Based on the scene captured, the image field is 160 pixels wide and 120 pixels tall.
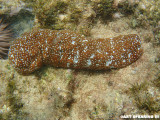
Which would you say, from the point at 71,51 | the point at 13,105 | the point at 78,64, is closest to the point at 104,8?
the point at 71,51

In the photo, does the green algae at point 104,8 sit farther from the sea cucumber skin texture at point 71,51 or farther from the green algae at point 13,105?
the green algae at point 13,105

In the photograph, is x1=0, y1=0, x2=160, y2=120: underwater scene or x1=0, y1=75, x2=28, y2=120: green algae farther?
x1=0, y1=75, x2=28, y2=120: green algae

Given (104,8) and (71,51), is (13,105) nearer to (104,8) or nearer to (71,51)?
(71,51)

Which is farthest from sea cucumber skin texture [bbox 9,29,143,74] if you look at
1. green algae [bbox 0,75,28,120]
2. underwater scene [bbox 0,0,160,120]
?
green algae [bbox 0,75,28,120]

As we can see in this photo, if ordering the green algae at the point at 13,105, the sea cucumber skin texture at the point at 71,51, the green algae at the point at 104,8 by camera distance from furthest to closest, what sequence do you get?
the green algae at the point at 104,8 < the sea cucumber skin texture at the point at 71,51 < the green algae at the point at 13,105

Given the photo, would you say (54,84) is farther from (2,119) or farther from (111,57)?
(111,57)

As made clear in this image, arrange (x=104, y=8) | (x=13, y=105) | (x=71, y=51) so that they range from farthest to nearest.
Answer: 1. (x=104, y=8)
2. (x=71, y=51)
3. (x=13, y=105)

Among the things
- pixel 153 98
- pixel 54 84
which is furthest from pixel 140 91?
pixel 54 84

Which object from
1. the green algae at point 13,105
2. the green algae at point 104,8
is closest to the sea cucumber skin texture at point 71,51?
the green algae at point 13,105

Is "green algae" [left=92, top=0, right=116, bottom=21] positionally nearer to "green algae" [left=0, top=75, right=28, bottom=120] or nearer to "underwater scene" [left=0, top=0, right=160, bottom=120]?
"underwater scene" [left=0, top=0, right=160, bottom=120]
